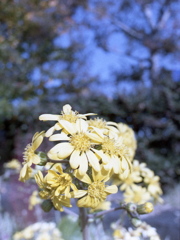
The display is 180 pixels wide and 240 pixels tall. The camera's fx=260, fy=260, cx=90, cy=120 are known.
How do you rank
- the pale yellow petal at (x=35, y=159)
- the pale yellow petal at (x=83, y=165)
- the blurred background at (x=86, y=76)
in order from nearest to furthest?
the pale yellow petal at (x=83, y=165)
the pale yellow petal at (x=35, y=159)
the blurred background at (x=86, y=76)

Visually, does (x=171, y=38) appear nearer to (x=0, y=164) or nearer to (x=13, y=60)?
(x=13, y=60)

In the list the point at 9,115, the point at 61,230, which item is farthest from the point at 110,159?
the point at 9,115

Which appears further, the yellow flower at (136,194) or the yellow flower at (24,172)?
the yellow flower at (136,194)

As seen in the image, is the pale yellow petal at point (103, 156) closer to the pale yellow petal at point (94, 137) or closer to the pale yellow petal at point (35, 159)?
the pale yellow petal at point (94, 137)

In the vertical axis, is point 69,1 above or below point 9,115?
above

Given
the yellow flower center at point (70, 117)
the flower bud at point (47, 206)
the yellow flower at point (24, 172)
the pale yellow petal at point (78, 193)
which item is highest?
the yellow flower center at point (70, 117)

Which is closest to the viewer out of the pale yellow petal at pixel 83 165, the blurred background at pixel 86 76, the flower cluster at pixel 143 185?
the pale yellow petal at pixel 83 165

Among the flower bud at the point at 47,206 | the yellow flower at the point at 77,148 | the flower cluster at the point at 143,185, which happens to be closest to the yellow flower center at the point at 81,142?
the yellow flower at the point at 77,148
